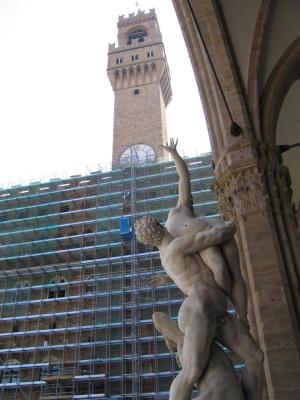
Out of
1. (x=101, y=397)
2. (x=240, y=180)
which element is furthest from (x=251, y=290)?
(x=101, y=397)

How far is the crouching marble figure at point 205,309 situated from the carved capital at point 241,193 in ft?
10.4

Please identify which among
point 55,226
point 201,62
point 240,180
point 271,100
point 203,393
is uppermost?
point 55,226

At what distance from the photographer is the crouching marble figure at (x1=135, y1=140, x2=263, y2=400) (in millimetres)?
2436

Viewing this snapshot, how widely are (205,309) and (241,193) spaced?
3818 millimetres

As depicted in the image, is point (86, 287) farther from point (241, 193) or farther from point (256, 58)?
point (241, 193)

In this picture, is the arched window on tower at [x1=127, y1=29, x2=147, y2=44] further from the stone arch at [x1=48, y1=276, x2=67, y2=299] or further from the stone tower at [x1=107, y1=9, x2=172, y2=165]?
the stone arch at [x1=48, y1=276, x2=67, y2=299]

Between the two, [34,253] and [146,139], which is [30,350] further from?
[146,139]

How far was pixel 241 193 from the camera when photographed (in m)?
6.17

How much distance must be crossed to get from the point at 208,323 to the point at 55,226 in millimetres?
22826

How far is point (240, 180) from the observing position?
630 cm

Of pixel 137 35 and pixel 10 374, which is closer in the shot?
pixel 10 374

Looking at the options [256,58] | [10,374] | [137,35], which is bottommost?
[10,374]

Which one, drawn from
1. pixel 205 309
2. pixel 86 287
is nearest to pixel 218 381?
pixel 205 309

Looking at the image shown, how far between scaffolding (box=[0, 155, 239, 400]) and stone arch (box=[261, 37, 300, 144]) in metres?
13.0
